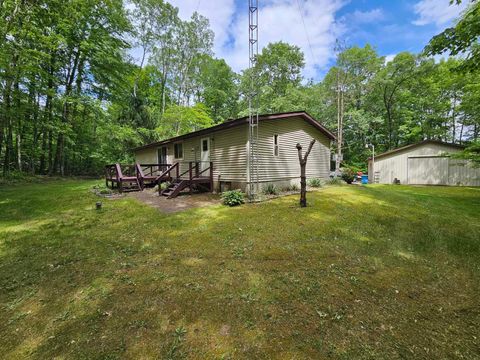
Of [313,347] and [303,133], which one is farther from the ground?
[303,133]

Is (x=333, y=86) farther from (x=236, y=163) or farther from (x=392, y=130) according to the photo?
(x=236, y=163)

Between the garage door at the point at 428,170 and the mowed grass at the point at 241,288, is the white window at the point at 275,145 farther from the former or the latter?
the garage door at the point at 428,170

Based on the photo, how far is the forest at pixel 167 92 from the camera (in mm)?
16656

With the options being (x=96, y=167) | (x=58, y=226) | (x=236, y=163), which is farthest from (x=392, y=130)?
(x=96, y=167)

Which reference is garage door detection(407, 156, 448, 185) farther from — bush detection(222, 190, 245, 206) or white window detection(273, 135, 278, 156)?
bush detection(222, 190, 245, 206)

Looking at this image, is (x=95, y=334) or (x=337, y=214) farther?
(x=337, y=214)

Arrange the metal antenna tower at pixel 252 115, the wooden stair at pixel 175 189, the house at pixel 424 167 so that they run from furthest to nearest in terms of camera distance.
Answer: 1. the house at pixel 424 167
2. the wooden stair at pixel 175 189
3. the metal antenna tower at pixel 252 115

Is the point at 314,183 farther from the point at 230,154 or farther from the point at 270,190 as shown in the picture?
the point at 230,154

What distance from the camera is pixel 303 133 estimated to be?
11758 millimetres

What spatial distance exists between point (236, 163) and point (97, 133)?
1865cm

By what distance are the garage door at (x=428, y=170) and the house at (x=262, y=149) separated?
800 cm

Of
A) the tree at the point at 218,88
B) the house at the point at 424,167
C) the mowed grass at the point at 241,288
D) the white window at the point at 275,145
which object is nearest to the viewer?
the mowed grass at the point at 241,288

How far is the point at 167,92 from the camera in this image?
2508 centimetres

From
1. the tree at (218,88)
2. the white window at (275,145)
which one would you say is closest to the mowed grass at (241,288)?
the white window at (275,145)
